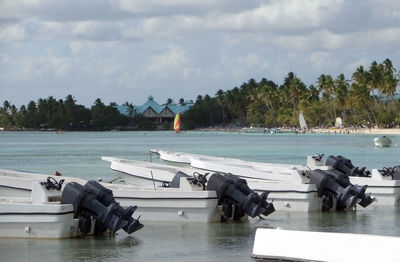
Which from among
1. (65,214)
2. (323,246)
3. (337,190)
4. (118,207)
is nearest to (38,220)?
(65,214)

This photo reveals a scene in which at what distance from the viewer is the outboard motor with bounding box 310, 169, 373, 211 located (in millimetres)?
26219

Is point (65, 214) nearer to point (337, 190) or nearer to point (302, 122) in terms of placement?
point (337, 190)

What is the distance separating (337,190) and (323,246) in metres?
10.7

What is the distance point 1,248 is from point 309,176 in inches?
416

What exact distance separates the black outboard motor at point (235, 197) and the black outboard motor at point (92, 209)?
349 cm

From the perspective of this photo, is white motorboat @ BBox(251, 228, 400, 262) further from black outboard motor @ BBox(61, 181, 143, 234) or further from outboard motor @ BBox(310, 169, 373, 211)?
outboard motor @ BBox(310, 169, 373, 211)

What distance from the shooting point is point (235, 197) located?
77.0ft

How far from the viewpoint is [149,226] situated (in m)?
23.4

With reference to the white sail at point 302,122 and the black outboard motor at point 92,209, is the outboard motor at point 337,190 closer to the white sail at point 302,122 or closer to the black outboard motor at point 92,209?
the black outboard motor at point 92,209

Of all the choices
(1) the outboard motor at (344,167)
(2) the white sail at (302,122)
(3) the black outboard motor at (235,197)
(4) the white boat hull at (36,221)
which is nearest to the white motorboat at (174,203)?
(3) the black outboard motor at (235,197)

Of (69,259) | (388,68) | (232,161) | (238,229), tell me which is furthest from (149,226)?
(388,68)

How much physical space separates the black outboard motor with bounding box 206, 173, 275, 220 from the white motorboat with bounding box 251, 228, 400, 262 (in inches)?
239

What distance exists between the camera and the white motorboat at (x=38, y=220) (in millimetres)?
20141

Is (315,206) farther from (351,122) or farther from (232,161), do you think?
(351,122)
